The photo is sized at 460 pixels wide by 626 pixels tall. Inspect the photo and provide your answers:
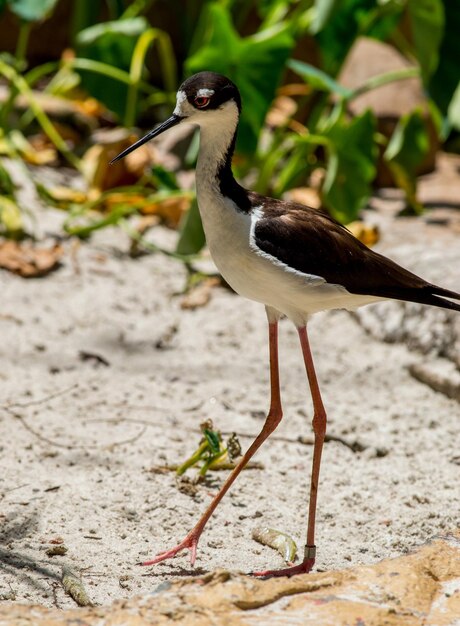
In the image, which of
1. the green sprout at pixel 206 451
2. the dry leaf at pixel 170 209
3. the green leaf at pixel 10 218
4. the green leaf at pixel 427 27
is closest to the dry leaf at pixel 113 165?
the dry leaf at pixel 170 209

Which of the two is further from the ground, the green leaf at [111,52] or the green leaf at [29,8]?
the green leaf at [29,8]

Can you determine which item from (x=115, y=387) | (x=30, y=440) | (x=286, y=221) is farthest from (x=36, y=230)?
(x=286, y=221)

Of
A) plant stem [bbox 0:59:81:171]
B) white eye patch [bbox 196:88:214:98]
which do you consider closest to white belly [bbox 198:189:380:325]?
white eye patch [bbox 196:88:214:98]

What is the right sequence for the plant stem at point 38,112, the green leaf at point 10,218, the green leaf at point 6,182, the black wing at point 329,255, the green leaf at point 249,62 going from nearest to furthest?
the black wing at point 329,255 → the green leaf at point 249,62 → the green leaf at point 10,218 → the green leaf at point 6,182 → the plant stem at point 38,112

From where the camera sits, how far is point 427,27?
4449 mm

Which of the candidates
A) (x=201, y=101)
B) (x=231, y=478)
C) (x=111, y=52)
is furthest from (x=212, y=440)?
(x=111, y=52)

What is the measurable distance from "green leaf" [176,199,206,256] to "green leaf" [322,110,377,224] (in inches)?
26.3

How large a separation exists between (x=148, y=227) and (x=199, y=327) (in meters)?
0.92

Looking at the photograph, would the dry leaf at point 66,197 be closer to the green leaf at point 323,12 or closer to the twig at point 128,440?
the green leaf at point 323,12

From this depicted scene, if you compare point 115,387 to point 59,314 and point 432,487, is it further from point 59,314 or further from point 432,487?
point 432,487

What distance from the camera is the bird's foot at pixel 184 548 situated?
98.7 inches

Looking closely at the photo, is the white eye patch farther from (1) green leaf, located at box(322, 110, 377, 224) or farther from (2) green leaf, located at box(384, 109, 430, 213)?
(2) green leaf, located at box(384, 109, 430, 213)

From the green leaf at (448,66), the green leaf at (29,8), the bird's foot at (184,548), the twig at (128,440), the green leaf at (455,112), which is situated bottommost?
the twig at (128,440)

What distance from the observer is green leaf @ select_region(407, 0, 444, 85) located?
14.5ft
